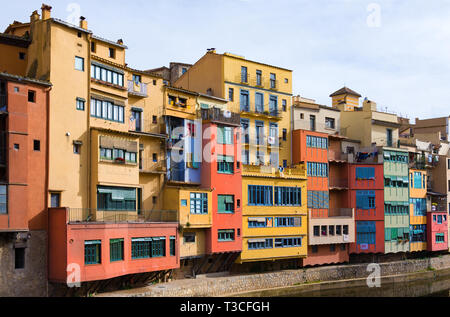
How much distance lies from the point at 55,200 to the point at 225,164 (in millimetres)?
15743

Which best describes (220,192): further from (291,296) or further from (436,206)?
(436,206)

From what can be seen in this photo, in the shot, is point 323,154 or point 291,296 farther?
point 323,154

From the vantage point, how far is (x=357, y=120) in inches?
2517

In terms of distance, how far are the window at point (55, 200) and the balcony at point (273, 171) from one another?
1763 centimetres

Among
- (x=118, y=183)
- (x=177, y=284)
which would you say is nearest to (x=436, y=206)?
(x=177, y=284)

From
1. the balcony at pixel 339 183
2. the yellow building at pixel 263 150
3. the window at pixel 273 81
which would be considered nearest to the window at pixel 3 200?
the yellow building at pixel 263 150

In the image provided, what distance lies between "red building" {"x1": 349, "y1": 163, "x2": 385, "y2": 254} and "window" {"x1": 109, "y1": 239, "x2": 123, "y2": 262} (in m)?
29.7

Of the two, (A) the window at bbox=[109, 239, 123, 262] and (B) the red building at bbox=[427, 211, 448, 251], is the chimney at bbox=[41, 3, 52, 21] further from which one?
(B) the red building at bbox=[427, 211, 448, 251]

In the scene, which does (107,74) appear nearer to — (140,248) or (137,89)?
(137,89)

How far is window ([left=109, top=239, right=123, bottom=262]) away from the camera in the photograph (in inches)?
1453

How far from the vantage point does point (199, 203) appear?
148ft

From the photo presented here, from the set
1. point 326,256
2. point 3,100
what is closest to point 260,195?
point 326,256

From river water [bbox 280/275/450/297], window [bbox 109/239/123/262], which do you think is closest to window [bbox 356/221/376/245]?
river water [bbox 280/275/450/297]

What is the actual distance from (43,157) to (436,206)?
50.2 m
